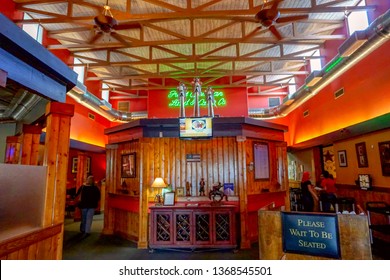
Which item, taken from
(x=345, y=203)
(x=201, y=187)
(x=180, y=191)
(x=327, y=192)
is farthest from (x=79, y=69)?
(x=345, y=203)

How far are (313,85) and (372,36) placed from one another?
2.70m

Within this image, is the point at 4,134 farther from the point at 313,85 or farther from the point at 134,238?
the point at 313,85

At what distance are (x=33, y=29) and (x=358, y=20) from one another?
868 cm

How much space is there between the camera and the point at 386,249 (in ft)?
15.4

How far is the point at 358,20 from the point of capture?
20.3ft

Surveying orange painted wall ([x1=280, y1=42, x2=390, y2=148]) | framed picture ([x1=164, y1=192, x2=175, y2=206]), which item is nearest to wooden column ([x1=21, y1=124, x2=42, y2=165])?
framed picture ([x1=164, y1=192, x2=175, y2=206])

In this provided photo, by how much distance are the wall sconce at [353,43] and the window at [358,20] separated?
56.6 inches

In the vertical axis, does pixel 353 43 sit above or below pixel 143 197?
above

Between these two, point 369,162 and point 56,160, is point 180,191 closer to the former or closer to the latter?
point 56,160

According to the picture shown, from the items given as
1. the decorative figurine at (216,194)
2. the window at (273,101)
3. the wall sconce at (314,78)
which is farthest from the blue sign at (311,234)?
the window at (273,101)

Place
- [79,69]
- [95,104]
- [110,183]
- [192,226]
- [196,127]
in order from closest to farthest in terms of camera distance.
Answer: [192,226] < [196,127] < [110,183] < [95,104] < [79,69]

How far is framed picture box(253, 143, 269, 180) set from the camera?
5715 millimetres

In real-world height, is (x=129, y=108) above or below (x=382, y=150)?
above

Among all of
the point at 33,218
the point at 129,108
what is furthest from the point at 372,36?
the point at 129,108
